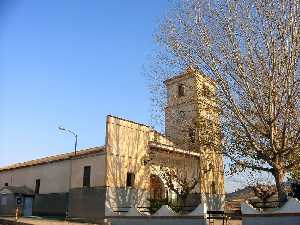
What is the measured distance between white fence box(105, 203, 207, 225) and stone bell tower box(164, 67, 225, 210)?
12.8ft

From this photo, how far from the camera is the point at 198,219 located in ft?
63.0

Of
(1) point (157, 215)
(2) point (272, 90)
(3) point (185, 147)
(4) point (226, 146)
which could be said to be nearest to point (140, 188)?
(3) point (185, 147)

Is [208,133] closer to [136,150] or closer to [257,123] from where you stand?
[257,123]

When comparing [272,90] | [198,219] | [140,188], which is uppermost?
[272,90]

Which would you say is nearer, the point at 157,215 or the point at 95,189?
the point at 157,215

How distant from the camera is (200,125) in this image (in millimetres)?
23156

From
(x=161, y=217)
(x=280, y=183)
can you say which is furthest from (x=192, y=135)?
(x=280, y=183)

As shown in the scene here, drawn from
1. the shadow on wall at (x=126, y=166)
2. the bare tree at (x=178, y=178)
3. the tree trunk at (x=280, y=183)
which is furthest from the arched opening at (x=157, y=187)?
the tree trunk at (x=280, y=183)

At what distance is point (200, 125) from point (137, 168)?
806 cm

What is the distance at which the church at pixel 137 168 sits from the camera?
78.9 feet

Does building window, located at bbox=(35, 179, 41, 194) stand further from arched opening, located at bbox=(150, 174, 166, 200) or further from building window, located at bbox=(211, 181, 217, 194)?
building window, located at bbox=(211, 181, 217, 194)

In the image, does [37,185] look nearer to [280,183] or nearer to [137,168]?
[137,168]

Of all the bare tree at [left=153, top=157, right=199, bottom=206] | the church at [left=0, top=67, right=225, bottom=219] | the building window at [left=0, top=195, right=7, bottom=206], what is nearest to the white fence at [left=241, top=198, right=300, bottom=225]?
the church at [left=0, top=67, right=225, bottom=219]

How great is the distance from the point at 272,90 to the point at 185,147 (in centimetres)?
1408
